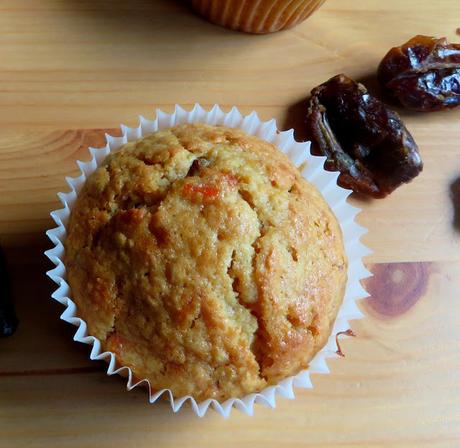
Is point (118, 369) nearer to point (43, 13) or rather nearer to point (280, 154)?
point (280, 154)

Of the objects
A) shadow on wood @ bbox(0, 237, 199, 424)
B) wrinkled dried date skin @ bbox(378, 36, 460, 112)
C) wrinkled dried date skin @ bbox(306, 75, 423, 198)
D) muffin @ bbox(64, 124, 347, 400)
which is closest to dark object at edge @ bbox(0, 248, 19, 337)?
shadow on wood @ bbox(0, 237, 199, 424)

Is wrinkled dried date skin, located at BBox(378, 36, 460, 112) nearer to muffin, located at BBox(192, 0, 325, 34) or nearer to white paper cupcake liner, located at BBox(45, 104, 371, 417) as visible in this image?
muffin, located at BBox(192, 0, 325, 34)

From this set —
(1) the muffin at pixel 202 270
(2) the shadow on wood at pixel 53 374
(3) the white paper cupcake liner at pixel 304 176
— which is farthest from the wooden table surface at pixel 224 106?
(1) the muffin at pixel 202 270

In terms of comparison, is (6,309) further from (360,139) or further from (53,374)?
(360,139)

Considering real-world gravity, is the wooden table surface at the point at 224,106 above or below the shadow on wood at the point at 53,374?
above

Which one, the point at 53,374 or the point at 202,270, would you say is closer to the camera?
the point at 202,270

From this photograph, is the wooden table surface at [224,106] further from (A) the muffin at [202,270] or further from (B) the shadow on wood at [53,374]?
(A) the muffin at [202,270]

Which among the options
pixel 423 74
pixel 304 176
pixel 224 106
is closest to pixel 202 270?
pixel 304 176
